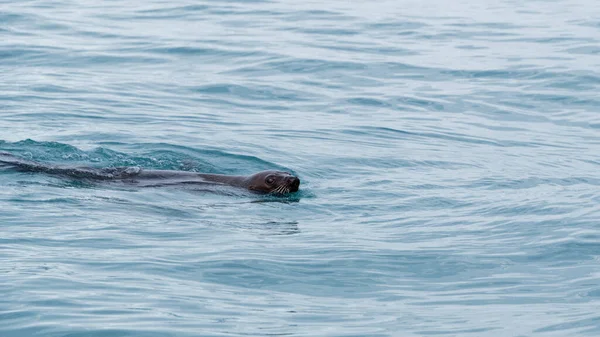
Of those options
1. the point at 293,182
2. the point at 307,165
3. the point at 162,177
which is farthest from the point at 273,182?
the point at 307,165

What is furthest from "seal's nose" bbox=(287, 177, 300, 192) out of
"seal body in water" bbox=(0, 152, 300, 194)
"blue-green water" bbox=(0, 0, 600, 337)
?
"blue-green water" bbox=(0, 0, 600, 337)

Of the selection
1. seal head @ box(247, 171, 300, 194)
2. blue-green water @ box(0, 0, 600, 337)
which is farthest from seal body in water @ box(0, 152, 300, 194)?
blue-green water @ box(0, 0, 600, 337)

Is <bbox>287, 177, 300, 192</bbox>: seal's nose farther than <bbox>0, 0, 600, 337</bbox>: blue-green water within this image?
Yes

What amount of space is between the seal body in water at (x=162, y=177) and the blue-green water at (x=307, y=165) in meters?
0.22

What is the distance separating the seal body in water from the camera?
11.5 metres

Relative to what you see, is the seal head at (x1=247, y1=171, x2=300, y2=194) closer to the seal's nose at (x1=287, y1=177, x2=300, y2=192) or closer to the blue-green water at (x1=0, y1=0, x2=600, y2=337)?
the seal's nose at (x1=287, y1=177, x2=300, y2=192)

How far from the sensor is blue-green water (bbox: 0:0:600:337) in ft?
25.5

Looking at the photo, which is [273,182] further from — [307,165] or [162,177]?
[307,165]

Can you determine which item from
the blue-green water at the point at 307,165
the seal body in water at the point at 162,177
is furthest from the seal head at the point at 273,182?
the blue-green water at the point at 307,165

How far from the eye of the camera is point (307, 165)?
13.2 m

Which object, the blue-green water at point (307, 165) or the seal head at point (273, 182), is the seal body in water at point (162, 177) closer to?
the seal head at point (273, 182)

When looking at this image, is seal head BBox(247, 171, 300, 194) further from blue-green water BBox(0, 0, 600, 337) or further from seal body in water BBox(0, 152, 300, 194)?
blue-green water BBox(0, 0, 600, 337)

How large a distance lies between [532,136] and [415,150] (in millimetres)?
1940

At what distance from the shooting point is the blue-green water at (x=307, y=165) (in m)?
7.76
